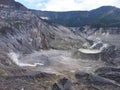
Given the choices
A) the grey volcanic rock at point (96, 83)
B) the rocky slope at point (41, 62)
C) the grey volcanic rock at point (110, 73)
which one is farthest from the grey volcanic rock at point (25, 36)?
the grey volcanic rock at point (96, 83)

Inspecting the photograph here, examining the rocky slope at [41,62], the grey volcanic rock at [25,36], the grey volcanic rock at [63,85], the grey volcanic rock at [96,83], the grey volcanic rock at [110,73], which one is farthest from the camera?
the grey volcanic rock at [25,36]

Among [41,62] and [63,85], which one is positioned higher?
[63,85]

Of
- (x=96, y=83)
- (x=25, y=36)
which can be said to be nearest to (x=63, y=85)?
(x=96, y=83)

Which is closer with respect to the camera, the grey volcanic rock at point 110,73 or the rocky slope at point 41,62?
the rocky slope at point 41,62

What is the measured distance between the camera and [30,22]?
68.6 meters

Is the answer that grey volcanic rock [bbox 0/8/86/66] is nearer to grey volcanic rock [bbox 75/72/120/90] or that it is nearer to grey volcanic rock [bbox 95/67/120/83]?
grey volcanic rock [bbox 95/67/120/83]

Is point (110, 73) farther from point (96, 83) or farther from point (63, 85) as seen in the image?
point (63, 85)

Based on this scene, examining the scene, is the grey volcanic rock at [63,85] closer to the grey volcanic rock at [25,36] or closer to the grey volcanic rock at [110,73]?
the grey volcanic rock at [110,73]

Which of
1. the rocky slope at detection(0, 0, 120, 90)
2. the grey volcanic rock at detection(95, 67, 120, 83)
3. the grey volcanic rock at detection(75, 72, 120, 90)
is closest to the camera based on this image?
the grey volcanic rock at detection(75, 72, 120, 90)

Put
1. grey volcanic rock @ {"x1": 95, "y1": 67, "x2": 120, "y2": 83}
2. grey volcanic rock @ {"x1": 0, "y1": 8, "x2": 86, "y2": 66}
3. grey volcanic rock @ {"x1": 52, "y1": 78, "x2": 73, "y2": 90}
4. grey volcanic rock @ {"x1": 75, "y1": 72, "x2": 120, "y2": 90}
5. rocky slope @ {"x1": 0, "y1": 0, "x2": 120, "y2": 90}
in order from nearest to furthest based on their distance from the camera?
grey volcanic rock @ {"x1": 52, "y1": 78, "x2": 73, "y2": 90}, grey volcanic rock @ {"x1": 75, "y1": 72, "x2": 120, "y2": 90}, rocky slope @ {"x1": 0, "y1": 0, "x2": 120, "y2": 90}, grey volcanic rock @ {"x1": 95, "y1": 67, "x2": 120, "y2": 83}, grey volcanic rock @ {"x1": 0, "y1": 8, "x2": 86, "y2": 66}

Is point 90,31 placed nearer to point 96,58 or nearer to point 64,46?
point 64,46

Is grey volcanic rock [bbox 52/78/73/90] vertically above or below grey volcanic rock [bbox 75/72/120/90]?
above

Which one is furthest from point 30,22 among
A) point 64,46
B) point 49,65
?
point 49,65

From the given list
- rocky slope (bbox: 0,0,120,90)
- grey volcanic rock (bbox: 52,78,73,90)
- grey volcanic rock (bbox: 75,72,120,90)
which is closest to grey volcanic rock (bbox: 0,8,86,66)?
rocky slope (bbox: 0,0,120,90)
